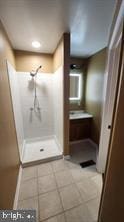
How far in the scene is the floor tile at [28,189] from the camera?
5.06 ft

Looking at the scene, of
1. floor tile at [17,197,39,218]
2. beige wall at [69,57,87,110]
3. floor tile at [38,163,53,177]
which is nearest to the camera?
floor tile at [17,197,39,218]

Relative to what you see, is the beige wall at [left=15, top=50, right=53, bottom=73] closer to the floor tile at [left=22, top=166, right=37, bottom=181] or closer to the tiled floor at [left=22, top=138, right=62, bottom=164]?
the tiled floor at [left=22, top=138, right=62, bottom=164]

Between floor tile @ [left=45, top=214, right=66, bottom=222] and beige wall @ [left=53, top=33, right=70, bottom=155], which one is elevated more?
beige wall @ [left=53, top=33, right=70, bottom=155]

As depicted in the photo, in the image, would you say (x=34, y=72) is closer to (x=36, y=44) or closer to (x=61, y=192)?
(x=36, y=44)

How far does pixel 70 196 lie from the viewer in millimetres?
1505

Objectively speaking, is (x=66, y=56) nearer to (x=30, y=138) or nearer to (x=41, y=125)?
(x=41, y=125)

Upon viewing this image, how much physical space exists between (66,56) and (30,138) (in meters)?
2.39

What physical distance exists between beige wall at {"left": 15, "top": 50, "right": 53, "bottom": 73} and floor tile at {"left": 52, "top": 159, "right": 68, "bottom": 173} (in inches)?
93.3

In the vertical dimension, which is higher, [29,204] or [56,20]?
[56,20]

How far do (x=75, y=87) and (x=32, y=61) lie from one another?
1.41 metres

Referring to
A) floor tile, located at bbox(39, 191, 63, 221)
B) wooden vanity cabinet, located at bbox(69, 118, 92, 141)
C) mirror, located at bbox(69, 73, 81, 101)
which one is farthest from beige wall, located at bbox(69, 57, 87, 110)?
floor tile, located at bbox(39, 191, 63, 221)

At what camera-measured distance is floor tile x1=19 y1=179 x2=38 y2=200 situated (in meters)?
1.54

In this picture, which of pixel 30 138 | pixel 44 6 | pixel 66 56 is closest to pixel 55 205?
pixel 30 138

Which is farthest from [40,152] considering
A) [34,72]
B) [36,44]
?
[36,44]
